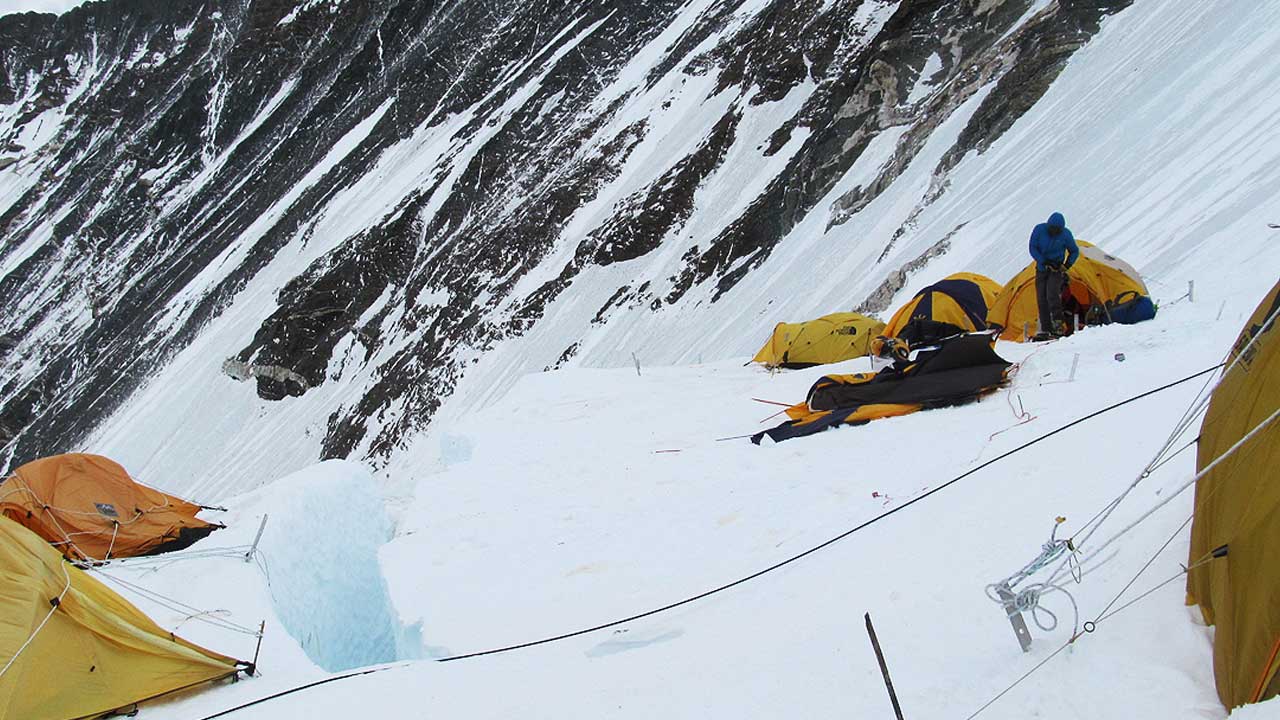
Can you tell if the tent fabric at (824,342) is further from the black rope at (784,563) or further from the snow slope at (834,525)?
the black rope at (784,563)

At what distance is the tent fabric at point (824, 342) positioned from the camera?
1145cm

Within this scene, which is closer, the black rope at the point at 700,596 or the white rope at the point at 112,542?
the black rope at the point at 700,596

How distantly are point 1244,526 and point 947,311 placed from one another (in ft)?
25.6

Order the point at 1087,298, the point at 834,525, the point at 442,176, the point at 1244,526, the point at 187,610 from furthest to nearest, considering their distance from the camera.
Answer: the point at 442,176
the point at 1087,298
the point at 187,610
the point at 834,525
the point at 1244,526

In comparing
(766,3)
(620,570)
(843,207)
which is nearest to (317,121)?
(766,3)

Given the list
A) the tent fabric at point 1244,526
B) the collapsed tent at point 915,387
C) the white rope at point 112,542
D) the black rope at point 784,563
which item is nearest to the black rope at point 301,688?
the black rope at point 784,563

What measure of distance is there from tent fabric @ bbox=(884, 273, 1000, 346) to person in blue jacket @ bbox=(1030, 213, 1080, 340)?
129cm

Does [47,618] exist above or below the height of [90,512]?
above

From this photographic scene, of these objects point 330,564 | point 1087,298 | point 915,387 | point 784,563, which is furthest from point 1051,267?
point 330,564

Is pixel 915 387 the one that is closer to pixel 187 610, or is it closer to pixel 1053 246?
pixel 1053 246

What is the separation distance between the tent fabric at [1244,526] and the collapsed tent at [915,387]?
3.76 metres

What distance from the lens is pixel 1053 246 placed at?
332 inches

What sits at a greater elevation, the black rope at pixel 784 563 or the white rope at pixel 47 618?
the white rope at pixel 47 618

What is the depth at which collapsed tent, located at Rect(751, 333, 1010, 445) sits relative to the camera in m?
7.18
